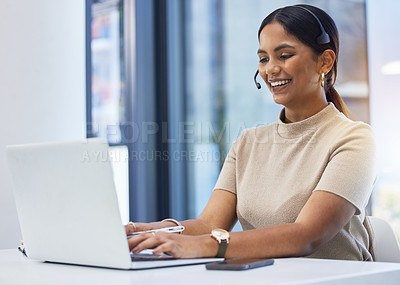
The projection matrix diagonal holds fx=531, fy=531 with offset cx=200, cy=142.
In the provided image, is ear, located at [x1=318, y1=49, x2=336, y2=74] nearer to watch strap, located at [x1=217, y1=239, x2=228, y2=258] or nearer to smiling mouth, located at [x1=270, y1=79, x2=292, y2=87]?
smiling mouth, located at [x1=270, y1=79, x2=292, y2=87]

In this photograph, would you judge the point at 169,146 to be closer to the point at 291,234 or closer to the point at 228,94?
the point at 228,94

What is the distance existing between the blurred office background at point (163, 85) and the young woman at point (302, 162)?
714 millimetres

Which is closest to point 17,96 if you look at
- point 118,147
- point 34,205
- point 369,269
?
point 118,147

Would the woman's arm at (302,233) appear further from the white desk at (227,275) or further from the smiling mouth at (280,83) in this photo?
the smiling mouth at (280,83)

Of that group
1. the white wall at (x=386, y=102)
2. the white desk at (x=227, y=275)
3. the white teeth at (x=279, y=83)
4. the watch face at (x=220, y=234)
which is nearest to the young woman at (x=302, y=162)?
the white teeth at (x=279, y=83)

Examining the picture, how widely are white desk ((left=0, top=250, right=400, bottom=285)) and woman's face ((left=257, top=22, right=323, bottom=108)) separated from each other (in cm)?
67

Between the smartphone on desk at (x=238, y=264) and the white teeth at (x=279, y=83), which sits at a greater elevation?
the white teeth at (x=279, y=83)

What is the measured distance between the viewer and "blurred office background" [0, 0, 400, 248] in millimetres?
2307

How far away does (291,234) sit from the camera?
1237 millimetres

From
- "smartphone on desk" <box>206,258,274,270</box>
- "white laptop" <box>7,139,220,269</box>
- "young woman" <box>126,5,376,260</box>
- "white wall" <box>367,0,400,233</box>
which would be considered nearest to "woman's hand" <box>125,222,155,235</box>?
"young woman" <box>126,5,376,260</box>

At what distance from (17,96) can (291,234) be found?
174 centimetres

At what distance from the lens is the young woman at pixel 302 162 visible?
4.34 feet

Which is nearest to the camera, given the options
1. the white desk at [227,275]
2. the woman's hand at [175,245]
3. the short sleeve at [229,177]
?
the white desk at [227,275]

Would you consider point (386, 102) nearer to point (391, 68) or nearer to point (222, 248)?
point (391, 68)
